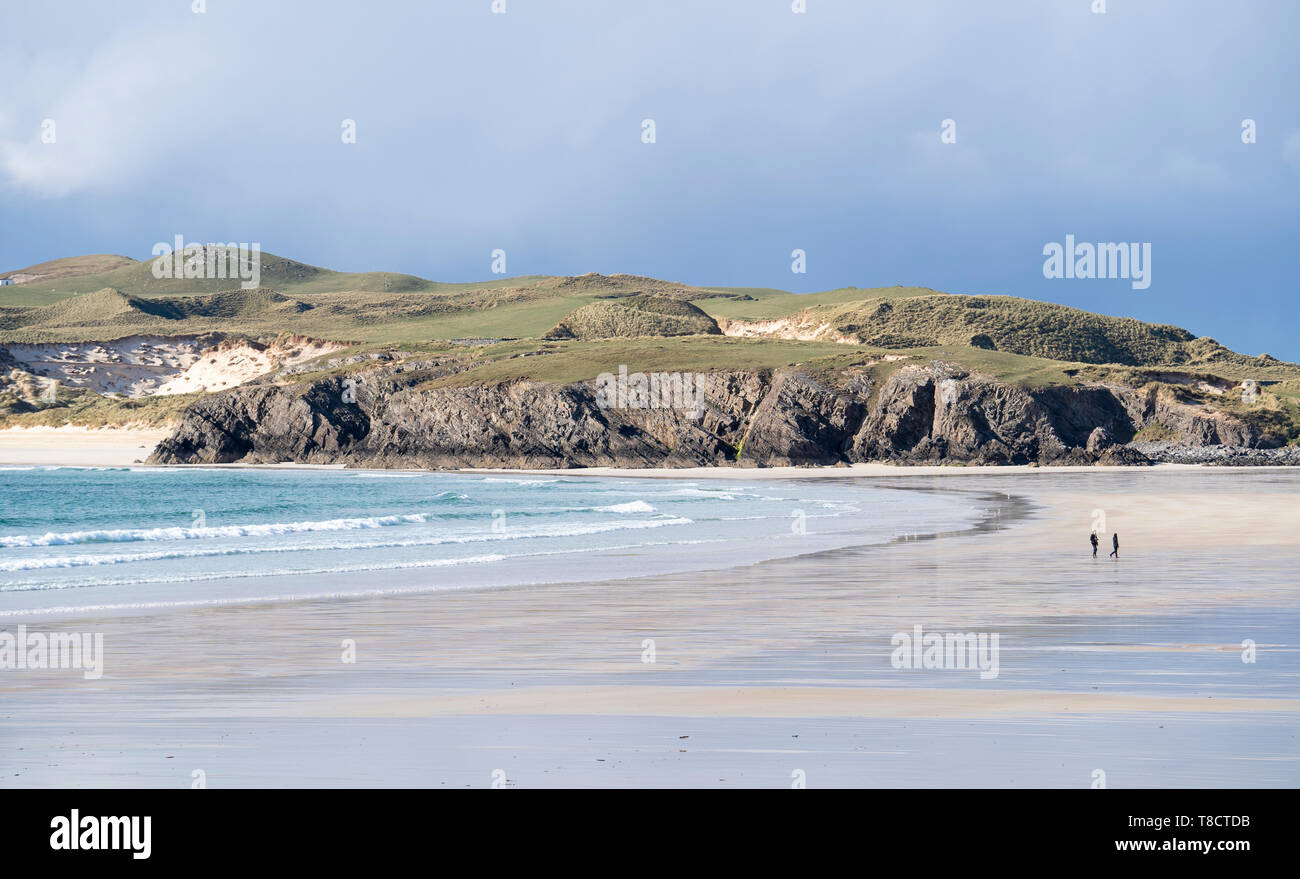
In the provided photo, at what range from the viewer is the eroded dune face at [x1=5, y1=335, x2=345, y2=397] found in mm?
165250

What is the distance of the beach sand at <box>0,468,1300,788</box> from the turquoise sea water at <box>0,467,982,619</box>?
11.5ft

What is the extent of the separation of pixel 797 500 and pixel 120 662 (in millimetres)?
40950

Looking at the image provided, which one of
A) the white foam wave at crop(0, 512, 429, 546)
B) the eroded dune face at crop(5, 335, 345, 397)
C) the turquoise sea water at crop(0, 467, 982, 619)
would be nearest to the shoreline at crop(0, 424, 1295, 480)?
the turquoise sea water at crop(0, 467, 982, 619)

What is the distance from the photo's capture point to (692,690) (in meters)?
11.3

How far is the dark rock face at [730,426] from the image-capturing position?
3676 inches

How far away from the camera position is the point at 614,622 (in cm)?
1669

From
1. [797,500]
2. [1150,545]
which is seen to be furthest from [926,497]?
[1150,545]

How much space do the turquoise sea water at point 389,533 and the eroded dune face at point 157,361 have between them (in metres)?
103

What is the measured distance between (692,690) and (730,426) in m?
87.4

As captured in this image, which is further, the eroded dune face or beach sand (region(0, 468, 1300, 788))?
the eroded dune face

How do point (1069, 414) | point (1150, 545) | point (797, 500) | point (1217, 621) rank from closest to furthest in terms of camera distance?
point (1217, 621), point (1150, 545), point (797, 500), point (1069, 414)

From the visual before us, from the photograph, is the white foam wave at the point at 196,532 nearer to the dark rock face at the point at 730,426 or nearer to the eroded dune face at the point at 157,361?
the dark rock face at the point at 730,426

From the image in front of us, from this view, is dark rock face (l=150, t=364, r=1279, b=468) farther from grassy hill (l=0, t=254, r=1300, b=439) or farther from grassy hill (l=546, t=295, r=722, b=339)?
grassy hill (l=546, t=295, r=722, b=339)
